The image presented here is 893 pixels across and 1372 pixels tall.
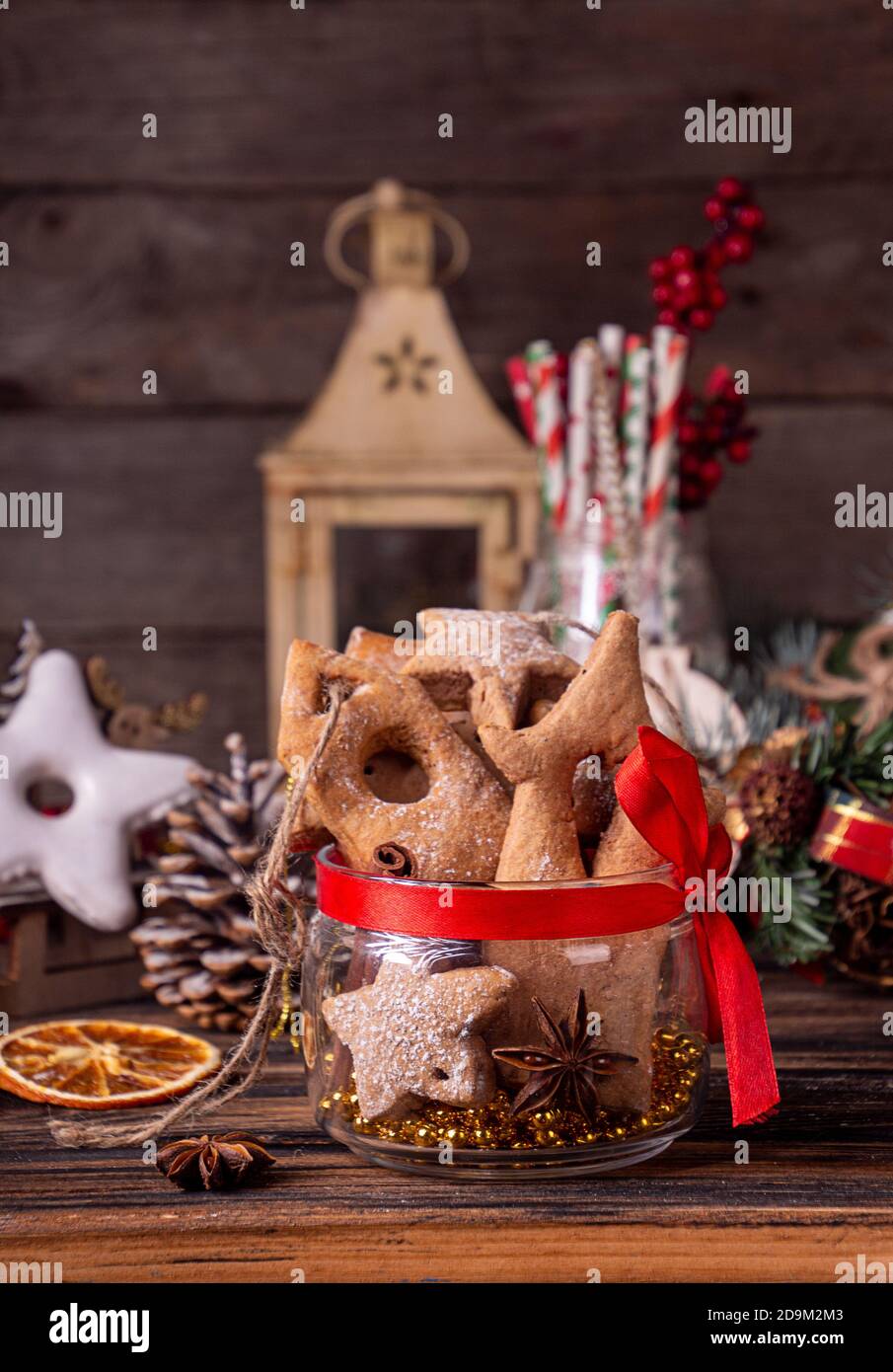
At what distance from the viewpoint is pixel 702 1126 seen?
72 centimetres

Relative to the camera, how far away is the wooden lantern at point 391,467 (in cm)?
146

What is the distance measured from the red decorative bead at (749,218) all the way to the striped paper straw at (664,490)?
12 centimetres

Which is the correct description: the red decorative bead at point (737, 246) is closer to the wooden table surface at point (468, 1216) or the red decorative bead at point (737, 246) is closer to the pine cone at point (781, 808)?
the pine cone at point (781, 808)

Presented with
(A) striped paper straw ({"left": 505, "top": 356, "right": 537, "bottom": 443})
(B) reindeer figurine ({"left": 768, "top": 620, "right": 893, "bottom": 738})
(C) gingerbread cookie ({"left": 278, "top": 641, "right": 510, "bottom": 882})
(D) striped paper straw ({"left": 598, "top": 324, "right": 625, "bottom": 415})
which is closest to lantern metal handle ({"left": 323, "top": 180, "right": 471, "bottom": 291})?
(A) striped paper straw ({"left": 505, "top": 356, "right": 537, "bottom": 443})

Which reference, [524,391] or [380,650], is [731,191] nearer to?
[524,391]

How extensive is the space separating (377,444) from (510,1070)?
97 cm

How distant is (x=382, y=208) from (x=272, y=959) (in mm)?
1043

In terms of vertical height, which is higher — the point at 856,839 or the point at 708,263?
the point at 708,263

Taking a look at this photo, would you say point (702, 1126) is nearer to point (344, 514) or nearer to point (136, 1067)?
point (136, 1067)

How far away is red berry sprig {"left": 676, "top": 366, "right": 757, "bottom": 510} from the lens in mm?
1314

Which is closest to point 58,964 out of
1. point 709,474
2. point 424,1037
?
point 424,1037

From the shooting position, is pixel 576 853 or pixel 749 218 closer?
pixel 576 853

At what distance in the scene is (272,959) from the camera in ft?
2.32

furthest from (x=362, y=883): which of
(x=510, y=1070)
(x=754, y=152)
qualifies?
(x=754, y=152)
